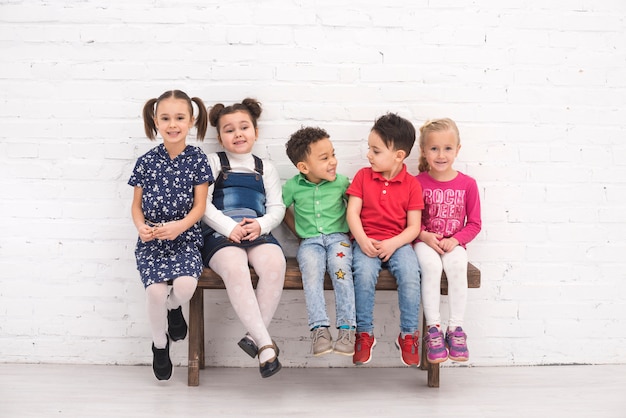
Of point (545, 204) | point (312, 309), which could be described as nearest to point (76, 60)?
point (312, 309)

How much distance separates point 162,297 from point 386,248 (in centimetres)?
91

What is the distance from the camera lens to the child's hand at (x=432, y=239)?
9.34 feet

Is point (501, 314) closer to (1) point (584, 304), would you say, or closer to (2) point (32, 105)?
(1) point (584, 304)

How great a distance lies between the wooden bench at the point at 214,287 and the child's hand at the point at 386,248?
0.21 ft

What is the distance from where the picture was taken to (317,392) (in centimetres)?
285

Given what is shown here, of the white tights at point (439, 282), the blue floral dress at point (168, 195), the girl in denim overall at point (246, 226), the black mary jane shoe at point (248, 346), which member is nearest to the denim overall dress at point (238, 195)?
the girl in denim overall at point (246, 226)

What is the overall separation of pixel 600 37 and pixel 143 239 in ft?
7.17

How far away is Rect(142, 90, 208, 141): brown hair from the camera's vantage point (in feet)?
9.29

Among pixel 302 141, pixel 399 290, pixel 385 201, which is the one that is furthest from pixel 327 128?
pixel 399 290

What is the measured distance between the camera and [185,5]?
301 cm

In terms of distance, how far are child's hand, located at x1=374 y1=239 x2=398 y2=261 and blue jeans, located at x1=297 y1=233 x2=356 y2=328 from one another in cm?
12

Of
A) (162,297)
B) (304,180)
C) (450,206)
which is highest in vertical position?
(304,180)

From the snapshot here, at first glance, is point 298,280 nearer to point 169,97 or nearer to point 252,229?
point 252,229

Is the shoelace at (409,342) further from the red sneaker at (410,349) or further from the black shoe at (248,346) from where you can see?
the black shoe at (248,346)
